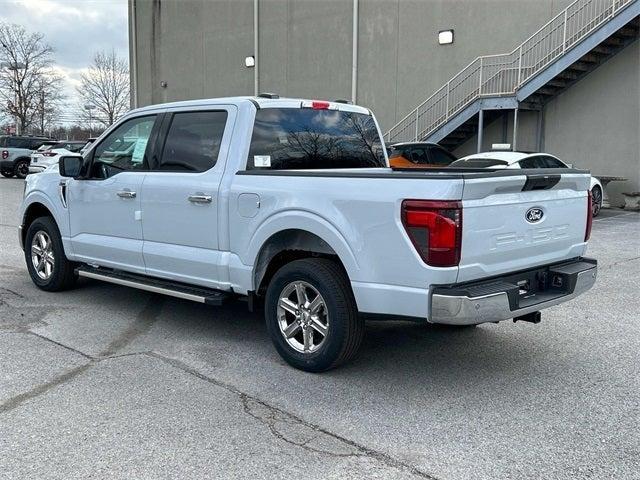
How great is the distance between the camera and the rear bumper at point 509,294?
3885 millimetres

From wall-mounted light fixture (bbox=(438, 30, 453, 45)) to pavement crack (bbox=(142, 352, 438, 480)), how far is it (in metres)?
18.6

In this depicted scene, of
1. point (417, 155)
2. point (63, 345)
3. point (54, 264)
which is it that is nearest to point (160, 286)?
point (63, 345)

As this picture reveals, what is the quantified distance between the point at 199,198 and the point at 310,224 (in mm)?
1157

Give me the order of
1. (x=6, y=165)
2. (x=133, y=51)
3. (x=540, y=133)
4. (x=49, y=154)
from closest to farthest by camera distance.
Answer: (x=540, y=133) < (x=49, y=154) < (x=6, y=165) < (x=133, y=51)

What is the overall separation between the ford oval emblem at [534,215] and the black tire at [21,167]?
89.9 ft

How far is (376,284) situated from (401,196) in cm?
60

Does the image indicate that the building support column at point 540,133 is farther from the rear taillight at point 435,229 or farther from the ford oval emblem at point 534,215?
the rear taillight at point 435,229

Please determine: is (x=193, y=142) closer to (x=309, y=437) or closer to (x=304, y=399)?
(x=304, y=399)

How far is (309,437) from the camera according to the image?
3.66 meters

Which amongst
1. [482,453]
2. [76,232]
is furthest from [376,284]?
[76,232]

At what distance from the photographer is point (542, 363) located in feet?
16.3

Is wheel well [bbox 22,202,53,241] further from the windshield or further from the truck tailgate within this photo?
the windshield

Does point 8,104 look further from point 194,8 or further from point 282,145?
point 282,145

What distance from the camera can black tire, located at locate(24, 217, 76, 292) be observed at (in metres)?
6.81
